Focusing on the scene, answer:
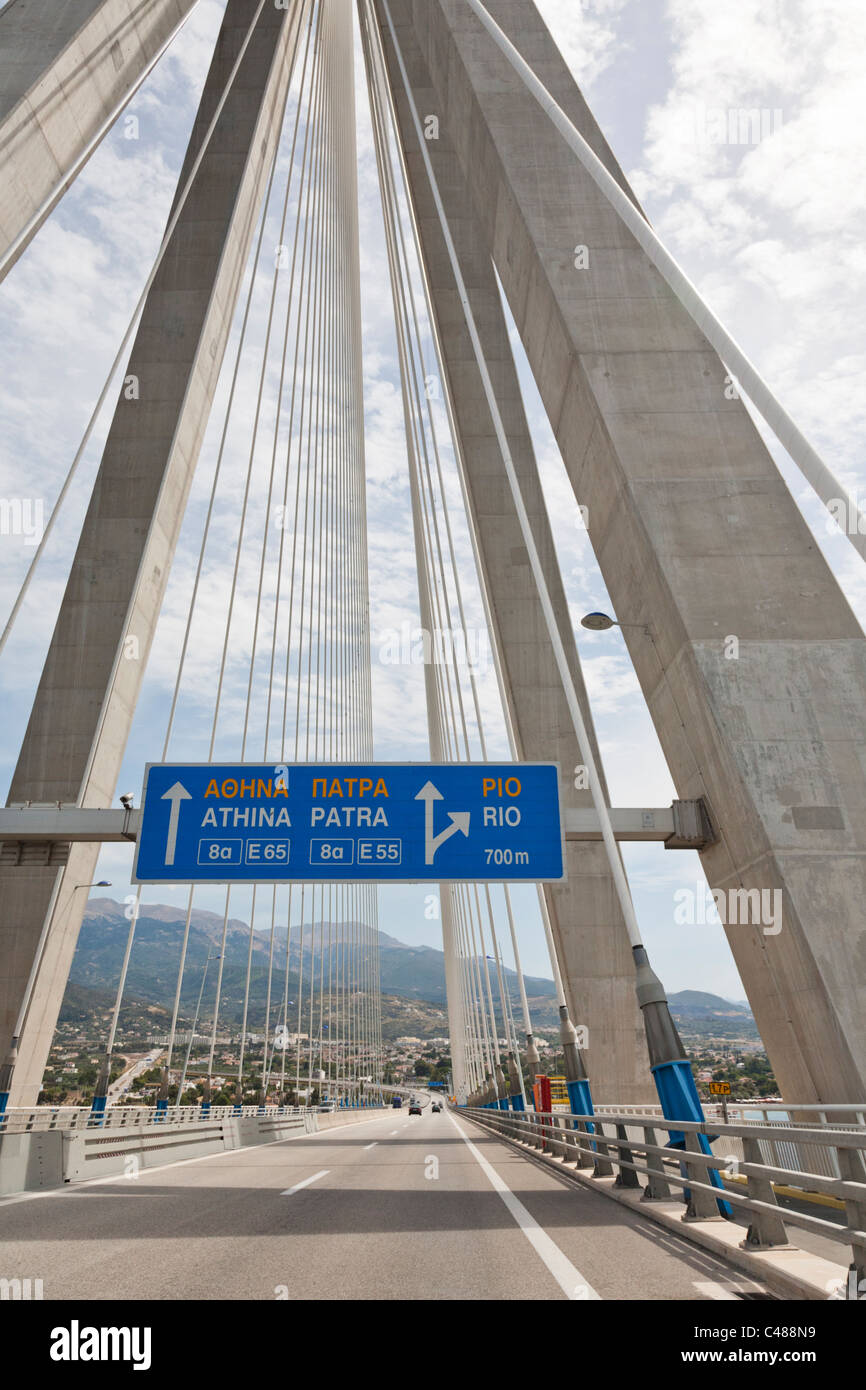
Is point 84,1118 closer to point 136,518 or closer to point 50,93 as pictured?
point 136,518

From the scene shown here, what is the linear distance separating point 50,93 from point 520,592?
44.7 feet

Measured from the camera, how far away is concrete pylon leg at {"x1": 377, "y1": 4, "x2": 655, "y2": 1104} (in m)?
19.3

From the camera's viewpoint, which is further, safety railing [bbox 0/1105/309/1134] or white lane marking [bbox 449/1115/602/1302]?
safety railing [bbox 0/1105/309/1134]

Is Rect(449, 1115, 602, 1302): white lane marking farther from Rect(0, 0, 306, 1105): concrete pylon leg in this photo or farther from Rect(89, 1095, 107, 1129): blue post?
Rect(89, 1095, 107, 1129): blue post

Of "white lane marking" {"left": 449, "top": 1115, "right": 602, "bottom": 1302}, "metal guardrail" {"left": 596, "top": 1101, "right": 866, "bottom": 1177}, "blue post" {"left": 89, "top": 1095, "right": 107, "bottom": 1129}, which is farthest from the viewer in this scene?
"blue post" {"left": 89, "top": 1095, "right": 107, "bottom": 1129}

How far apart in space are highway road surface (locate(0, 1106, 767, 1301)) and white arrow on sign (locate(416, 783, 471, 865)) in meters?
3.70

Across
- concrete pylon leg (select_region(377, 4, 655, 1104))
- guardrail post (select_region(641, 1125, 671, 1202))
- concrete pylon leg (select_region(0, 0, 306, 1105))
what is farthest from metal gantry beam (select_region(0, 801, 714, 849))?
concrete pylon leg (select_region(377, 4, 655, 1104))

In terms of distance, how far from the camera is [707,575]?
1004 cm

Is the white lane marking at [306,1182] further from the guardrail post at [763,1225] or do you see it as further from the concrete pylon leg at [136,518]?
the concrete pylon leg at [136,518]

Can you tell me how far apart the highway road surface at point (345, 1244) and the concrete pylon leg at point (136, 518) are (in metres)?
8.17

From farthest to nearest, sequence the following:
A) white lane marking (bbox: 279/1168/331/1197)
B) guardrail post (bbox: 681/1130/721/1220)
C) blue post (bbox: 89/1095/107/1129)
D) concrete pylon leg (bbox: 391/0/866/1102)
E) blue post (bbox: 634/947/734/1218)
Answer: blue post (bbox: 89/1095/107/1129) → white lane marking (bbox: 279/1168/331/1197) → concrete pylon leg (bbox: 391/0/866/1102) → blue post (bbox: 634/947/734/1218) → guardrail post (bbox: 681/1130/721/1220)

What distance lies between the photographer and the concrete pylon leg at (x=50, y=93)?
34.8ft

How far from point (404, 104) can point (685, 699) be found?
16.8 m

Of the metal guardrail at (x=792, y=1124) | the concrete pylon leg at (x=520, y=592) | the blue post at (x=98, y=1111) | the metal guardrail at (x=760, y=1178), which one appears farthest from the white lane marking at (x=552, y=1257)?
the blue post at (x=98, y=1111)
